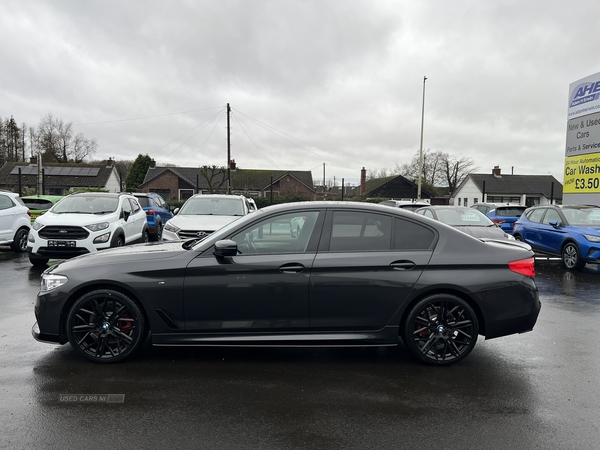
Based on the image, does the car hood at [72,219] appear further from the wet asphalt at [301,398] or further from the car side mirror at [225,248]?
the car side mirror at [225,248]

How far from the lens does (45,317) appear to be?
4375 millimetres

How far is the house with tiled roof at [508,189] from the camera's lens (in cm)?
6175

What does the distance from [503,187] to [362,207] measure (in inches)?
2557

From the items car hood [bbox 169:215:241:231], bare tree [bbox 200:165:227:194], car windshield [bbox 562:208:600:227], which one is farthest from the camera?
bare tree [bbox 200:165:227:194]

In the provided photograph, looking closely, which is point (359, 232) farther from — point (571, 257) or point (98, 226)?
point (571, 257)

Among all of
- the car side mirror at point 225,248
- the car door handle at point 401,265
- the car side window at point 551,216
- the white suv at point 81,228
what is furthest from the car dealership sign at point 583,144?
the car side mirror at point 225,248

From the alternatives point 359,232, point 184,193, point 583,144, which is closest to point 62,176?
point 184,193

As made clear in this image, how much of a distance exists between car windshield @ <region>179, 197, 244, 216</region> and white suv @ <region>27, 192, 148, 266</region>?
4.91ft

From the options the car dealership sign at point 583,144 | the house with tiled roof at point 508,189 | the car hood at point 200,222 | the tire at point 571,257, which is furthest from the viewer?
the house with tiled roof at point 508,189

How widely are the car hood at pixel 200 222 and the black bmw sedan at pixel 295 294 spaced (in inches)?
209

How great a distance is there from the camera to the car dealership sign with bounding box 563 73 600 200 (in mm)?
15250

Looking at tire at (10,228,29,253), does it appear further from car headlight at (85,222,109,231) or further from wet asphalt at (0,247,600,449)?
wet asphalt at (0,247,600,449)

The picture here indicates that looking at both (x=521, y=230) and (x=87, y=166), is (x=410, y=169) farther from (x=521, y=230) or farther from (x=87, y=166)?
(x=521, y=230)

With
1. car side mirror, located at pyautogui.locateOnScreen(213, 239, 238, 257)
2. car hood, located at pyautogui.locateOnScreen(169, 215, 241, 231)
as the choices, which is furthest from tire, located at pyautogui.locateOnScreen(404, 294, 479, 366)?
car hood, located at pyautogui.locateOnScreen(169, 215, 241, 231)
